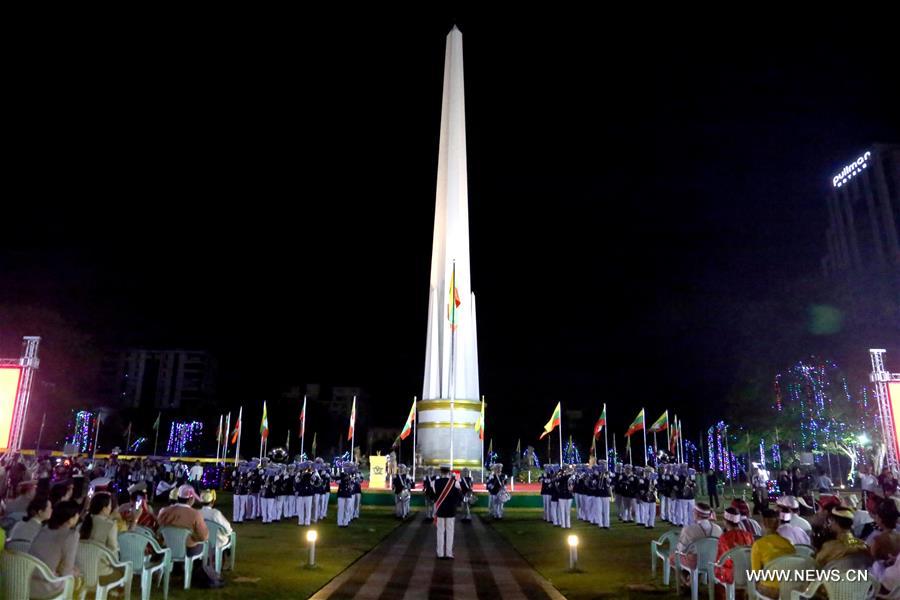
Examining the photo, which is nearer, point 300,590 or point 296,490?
point 300,590

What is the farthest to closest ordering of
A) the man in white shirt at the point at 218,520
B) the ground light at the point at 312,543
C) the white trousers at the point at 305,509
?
the white trousers at the point at 305,509 → the ground light at the point at 312,543 → the man in white shirt at the point at 218,520

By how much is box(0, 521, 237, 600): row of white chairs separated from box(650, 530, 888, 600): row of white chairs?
22.3 feet

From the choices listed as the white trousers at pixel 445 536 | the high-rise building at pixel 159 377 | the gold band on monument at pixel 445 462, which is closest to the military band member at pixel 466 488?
the white trousers at pixel 445 536

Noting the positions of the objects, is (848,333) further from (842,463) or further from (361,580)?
(361,580)

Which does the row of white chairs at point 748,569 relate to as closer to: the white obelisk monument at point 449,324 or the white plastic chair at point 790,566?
the white plastic chair at point 790,566

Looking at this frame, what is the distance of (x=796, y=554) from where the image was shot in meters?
6.13

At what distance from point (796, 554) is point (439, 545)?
287 inches

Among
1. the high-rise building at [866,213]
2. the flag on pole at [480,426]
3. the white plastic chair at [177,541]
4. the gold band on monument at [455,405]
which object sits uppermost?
the high-rise building at [866,213]

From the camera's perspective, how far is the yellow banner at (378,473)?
27209 millimetres

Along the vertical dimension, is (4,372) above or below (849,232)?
below


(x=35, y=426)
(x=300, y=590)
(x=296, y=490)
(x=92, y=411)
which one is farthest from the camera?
(x=92, y=411)

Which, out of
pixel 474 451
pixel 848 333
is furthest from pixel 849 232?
pixel 474 451

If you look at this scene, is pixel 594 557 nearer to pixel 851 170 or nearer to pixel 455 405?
pixel 455 405

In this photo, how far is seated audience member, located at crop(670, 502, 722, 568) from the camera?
8.07m
